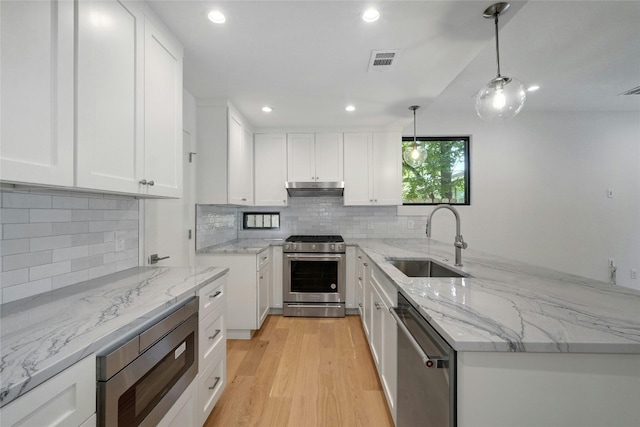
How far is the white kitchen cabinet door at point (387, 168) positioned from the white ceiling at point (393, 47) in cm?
60

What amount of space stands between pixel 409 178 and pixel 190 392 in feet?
11.0

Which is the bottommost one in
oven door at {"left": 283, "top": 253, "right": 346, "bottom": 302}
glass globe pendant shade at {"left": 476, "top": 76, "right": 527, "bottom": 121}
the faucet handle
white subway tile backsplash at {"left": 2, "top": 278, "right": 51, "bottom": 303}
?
oven door at {"left": 283, "top": 253, "right": 346, "bottom": 302}

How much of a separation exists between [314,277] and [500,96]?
2493 millimetres

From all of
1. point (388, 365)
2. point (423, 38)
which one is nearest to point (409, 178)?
point (423, 38)

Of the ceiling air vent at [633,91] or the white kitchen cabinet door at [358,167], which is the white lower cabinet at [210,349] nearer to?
the white kitchen cabinet door at [358,167]

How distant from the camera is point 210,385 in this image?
1.53 metres

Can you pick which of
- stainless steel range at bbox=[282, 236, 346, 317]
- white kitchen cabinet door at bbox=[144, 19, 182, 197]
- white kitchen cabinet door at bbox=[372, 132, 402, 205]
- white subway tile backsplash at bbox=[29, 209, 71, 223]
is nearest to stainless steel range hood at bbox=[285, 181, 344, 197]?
white kitchen cabinet door at bbox=[372, 132, 402, 205]

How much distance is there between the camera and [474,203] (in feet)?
11.2

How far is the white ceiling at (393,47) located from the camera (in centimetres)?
147

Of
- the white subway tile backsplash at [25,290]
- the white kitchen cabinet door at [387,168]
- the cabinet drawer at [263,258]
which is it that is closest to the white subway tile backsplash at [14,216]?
the white subway tile backsplash at [25,290]

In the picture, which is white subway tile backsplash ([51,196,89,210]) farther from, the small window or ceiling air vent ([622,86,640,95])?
ceiling air vent ([622,86,640,95])

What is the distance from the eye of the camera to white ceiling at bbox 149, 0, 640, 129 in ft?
4.82

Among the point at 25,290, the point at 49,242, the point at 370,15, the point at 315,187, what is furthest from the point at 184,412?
the point at 315,187

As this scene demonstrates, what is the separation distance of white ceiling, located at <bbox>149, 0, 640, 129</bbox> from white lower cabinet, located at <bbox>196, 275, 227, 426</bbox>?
1571mm
